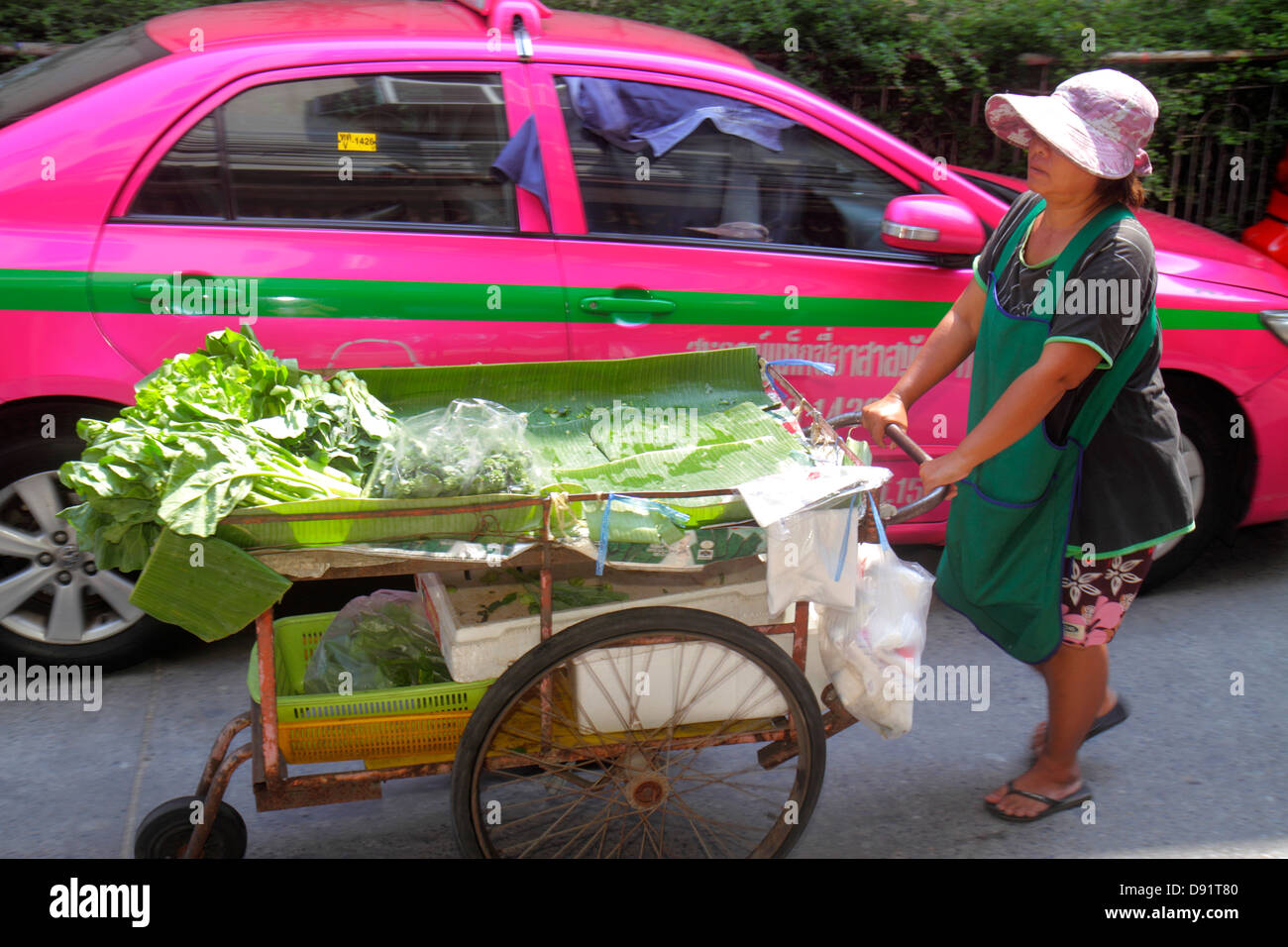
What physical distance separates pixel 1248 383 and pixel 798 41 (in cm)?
308

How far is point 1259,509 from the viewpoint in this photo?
170 inches

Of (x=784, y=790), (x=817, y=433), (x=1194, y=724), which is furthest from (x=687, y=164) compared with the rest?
(x=1194, y=724)

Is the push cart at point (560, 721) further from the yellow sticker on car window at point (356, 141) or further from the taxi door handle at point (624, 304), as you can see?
the yellow sticker on car window at point (356, 141)

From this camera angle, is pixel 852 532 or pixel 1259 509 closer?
pixel 852 532

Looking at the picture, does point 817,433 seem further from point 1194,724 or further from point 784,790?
point 1194,724

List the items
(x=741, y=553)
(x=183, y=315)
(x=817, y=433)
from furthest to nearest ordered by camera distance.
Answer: (x=183, y=315), (x=817, y=433), (x=741, y=553)

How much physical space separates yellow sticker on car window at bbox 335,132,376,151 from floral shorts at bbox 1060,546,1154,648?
2276mm

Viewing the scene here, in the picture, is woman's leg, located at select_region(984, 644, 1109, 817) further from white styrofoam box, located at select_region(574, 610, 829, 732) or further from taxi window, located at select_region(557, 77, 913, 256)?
taxi window, located at select_region(557, 77, 913, 256)

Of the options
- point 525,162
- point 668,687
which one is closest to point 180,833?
point 668,687

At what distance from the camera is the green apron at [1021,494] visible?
278 centimetres

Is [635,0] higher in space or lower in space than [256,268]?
higher

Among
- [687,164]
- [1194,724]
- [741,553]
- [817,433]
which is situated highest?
[687,164]

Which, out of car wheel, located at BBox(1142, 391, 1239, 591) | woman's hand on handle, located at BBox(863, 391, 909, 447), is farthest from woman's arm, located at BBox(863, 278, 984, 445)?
car wheel, located at BBox(1142, 391, 1239, 591)

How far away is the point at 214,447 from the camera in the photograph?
2418 mm
